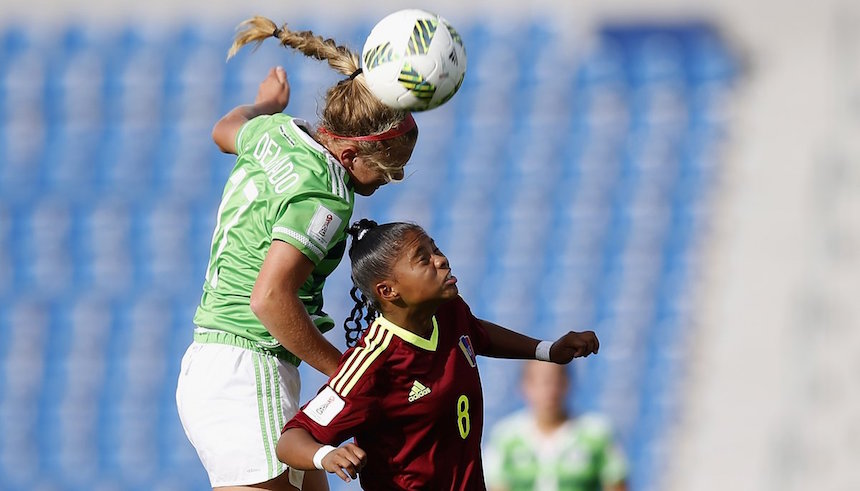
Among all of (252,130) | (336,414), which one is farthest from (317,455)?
(252,130)

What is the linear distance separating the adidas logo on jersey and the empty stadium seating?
5394 millimetres

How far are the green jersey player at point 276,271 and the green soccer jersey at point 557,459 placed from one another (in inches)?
89.7

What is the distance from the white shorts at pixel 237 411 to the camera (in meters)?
3.26

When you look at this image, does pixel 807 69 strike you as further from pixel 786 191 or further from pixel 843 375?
pixel 843 375

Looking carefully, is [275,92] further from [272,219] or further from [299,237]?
[299,237]

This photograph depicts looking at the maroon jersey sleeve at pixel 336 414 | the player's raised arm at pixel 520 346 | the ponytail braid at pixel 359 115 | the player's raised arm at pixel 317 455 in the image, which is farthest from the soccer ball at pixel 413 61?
the player's raised arm at pixel 317 455

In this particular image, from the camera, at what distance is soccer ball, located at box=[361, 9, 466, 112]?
329 cm

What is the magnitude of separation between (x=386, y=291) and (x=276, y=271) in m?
0.30

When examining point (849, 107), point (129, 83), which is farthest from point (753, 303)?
point (129, 83)

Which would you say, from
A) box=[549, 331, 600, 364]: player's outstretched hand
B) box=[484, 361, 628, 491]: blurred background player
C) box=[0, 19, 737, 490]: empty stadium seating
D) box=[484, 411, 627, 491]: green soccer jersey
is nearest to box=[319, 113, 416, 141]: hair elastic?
box=[549, 331, 600, 364]: player's outstretched hand

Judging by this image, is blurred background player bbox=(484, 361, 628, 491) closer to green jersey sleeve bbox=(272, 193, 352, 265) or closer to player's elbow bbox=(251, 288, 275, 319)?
green jersey sleeve bbox=(272, 193, 352, 265)

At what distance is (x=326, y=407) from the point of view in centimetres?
307

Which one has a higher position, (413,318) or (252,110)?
(252,110)

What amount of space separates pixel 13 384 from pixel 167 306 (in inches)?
49.3
